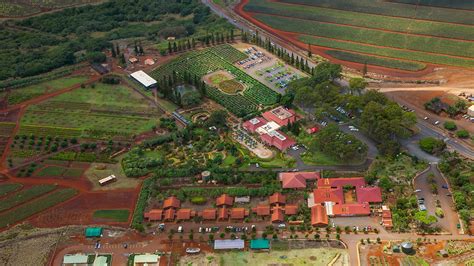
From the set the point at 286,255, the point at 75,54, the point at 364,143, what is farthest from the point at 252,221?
the point at 75,54

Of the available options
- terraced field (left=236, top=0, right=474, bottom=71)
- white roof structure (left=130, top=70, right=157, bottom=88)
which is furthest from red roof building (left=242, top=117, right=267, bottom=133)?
terraced field (left=236, top=0, right=474, bottom=71)

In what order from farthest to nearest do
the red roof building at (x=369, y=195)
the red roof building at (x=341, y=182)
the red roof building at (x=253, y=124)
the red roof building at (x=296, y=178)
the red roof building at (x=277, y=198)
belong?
1. the red roof building at (x=253, y=124)
2. the red roof building at (x=296, y=178)
3. the red roof building at (x=341, y=182)
4. the red roof building at (x=277, y=198)
5. the red roof building at (x=369, y=195)

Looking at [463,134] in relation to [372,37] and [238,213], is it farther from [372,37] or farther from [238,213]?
[238,213]

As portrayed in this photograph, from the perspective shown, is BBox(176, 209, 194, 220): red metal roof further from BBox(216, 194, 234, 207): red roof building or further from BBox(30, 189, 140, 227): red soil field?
BBox(30, 189, 140, 227): red soil field

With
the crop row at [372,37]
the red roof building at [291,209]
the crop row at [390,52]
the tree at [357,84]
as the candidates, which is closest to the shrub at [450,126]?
the tree at [357,84]

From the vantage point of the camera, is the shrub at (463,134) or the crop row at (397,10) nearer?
the shrub at (463,134)

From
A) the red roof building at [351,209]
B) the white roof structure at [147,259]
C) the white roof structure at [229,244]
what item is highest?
the red roof building at [351,209]

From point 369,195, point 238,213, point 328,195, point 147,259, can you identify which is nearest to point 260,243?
point 238,213

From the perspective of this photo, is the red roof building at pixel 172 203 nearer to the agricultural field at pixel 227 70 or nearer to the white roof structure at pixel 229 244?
the white roof structure at pixel 229 244
